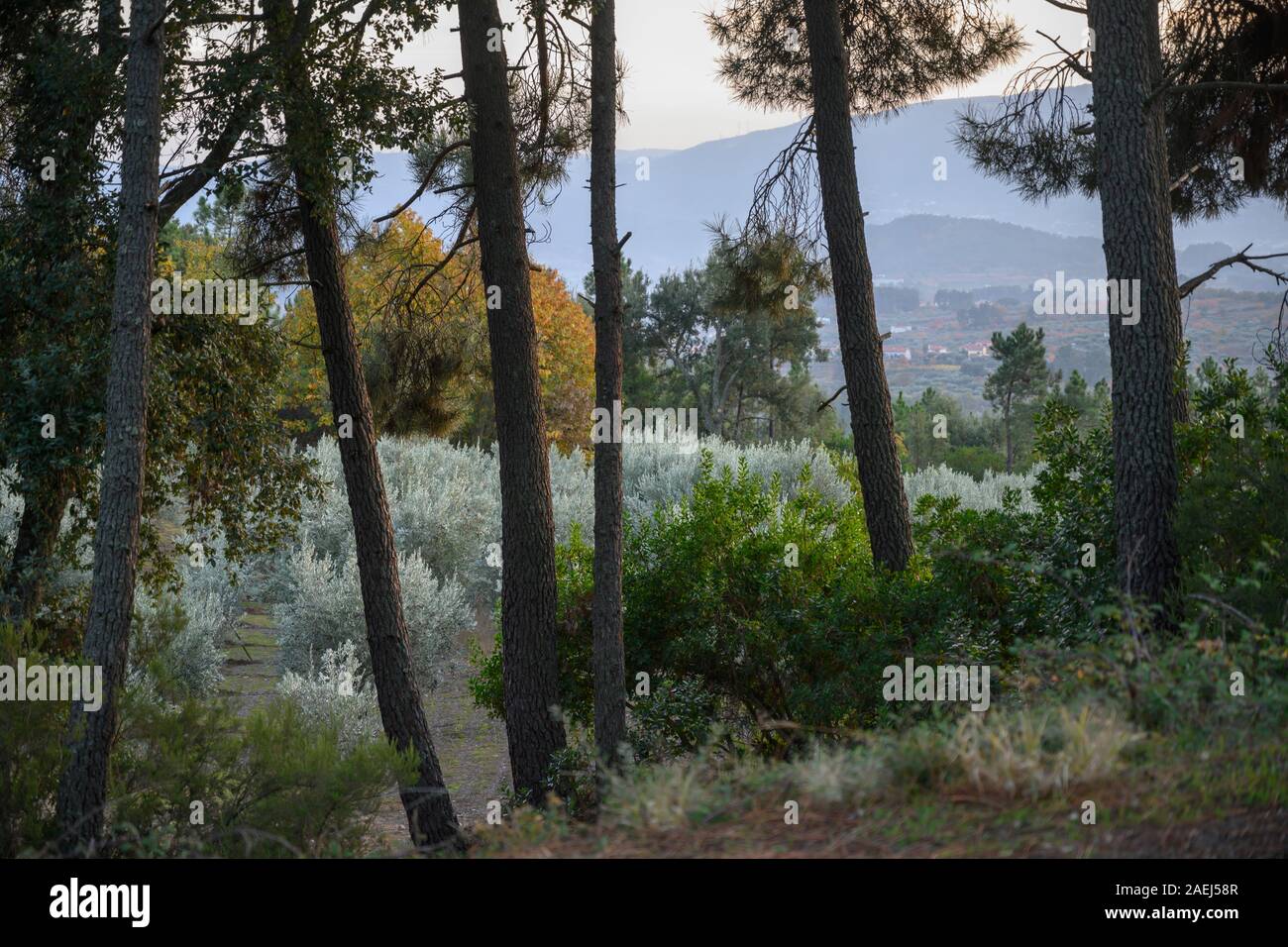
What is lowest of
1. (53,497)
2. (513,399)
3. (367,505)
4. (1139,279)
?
(367,505)

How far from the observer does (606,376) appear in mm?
9172

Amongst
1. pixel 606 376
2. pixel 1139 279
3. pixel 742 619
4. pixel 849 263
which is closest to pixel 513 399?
pixel 606 376

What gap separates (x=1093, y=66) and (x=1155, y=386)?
89.7 inches

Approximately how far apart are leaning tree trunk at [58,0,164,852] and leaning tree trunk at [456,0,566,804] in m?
2.83

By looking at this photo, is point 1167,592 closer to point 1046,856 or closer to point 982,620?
point 982,620

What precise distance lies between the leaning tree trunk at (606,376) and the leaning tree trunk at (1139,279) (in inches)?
143

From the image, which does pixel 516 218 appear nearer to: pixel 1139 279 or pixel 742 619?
pixel 742 619

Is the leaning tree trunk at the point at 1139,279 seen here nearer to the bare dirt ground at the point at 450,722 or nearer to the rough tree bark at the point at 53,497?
the bare dirt ground at the point at 450,722

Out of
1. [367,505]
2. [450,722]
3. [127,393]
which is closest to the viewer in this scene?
[127,393]

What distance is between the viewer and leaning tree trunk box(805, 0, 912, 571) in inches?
403

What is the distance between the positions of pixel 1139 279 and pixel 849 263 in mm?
3319

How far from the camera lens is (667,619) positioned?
10109 millimetres

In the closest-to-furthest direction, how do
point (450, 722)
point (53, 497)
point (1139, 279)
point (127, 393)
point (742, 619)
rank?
point (1139, 279), point (127, 393), point (53, 497), point (742, 619), point (450, 722)
